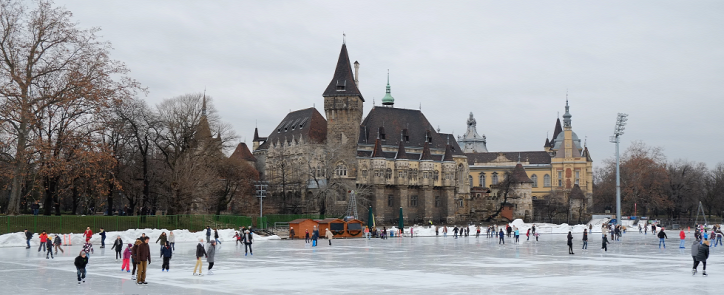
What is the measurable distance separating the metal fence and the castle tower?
91.6 feet

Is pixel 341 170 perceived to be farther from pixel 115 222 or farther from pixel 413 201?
pixel 115 222

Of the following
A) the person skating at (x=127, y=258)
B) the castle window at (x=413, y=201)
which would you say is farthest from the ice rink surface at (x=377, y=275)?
the castle window at (x=413, y=201)

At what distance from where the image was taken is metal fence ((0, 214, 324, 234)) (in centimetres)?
4031

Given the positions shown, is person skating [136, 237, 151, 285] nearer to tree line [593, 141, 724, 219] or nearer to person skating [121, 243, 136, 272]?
person skating [121, 243, 136, 272]

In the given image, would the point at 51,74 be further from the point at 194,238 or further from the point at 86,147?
the point at 194,238

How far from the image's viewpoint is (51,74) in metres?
38.2

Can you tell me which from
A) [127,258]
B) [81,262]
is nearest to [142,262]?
[81,262]

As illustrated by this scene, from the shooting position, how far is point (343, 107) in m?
85.3

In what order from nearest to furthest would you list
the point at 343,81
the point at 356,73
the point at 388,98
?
the point at 343,81 < the point at 356,73 < the point at 388,98

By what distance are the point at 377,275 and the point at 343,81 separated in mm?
65374

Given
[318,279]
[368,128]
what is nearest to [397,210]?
[368,128]

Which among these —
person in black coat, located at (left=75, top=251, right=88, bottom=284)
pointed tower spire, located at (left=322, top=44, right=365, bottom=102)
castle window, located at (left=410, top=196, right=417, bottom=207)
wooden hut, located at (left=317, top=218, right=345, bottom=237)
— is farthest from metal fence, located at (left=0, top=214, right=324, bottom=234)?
castle window, located at (left=410, top=196, right=417, bottom=207)

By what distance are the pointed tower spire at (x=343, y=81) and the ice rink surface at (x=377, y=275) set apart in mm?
55863

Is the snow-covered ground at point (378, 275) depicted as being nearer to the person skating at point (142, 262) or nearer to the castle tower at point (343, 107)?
the person skating at point (142, 262)
